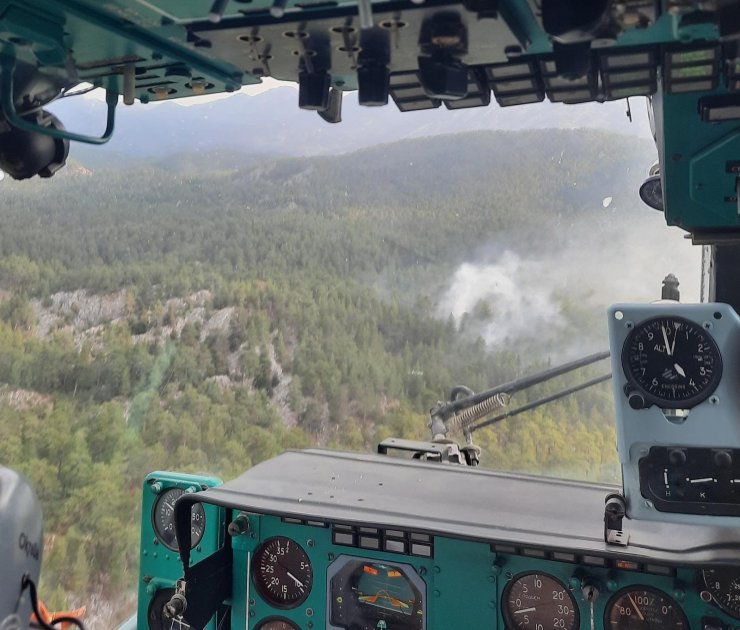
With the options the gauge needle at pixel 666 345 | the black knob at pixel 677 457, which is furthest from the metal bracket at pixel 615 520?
the gauge needle at pixel 666 345

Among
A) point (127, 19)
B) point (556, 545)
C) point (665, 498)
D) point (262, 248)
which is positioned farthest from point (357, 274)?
point (127, 19)

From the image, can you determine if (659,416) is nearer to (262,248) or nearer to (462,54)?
(462,54)

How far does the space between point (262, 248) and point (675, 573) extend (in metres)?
3.24

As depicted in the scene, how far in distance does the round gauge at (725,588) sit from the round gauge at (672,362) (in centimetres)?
73

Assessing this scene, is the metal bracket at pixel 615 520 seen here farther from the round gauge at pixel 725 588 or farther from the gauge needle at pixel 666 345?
the gauge needle at pixel 666 345

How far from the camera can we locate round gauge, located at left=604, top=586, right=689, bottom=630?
2.32 meters

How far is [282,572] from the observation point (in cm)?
283

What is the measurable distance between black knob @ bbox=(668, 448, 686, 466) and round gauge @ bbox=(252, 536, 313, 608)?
58.7 inches

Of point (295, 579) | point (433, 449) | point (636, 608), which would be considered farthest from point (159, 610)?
point (636, 608)

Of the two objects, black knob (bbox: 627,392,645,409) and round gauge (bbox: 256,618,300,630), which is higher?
black knob (bbox: 627,392,645,409)

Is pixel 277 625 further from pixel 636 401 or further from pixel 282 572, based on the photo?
pixel 636 401

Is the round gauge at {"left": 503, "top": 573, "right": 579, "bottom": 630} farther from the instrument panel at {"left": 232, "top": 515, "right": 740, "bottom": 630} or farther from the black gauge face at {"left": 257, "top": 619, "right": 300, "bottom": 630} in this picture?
the black gauge face at {"left": 257, "top": 619, "right": 300, "bottom": 630}

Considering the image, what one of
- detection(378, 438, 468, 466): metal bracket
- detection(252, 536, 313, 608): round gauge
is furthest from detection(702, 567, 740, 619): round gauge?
detection(252, 536, 313, 608): round gauge

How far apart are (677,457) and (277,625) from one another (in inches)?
69.5
